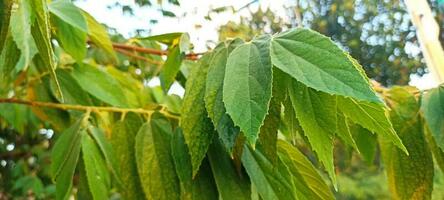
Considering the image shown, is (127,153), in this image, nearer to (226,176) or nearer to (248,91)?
(226,176)

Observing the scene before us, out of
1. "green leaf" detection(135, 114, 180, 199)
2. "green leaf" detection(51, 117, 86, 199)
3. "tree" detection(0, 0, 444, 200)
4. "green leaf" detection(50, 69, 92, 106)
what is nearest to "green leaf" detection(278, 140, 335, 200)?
"tree" detection(0, 0, 444, 200)

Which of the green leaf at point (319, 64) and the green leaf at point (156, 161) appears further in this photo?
the green leaf at point (156, 161)

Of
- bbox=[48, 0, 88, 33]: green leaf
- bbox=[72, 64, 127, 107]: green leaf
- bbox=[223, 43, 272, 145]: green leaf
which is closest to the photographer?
bbox=[223, 43, 272, 145]: green leaf

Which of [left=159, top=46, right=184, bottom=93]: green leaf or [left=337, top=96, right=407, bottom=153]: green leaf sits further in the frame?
[left=159, top=46, right=184, bottom=93]: green leaf

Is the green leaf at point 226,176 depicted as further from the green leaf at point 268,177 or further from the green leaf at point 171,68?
the green leaf at point 171,68

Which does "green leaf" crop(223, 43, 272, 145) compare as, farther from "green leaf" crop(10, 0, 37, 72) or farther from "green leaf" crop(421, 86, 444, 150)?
"green leaf" crop(421, 86, 444, 150)

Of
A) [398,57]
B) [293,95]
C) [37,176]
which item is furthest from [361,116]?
[398,57]

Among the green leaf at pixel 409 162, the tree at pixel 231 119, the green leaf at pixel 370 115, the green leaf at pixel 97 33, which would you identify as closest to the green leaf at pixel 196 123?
the tree at pixel 231 119
